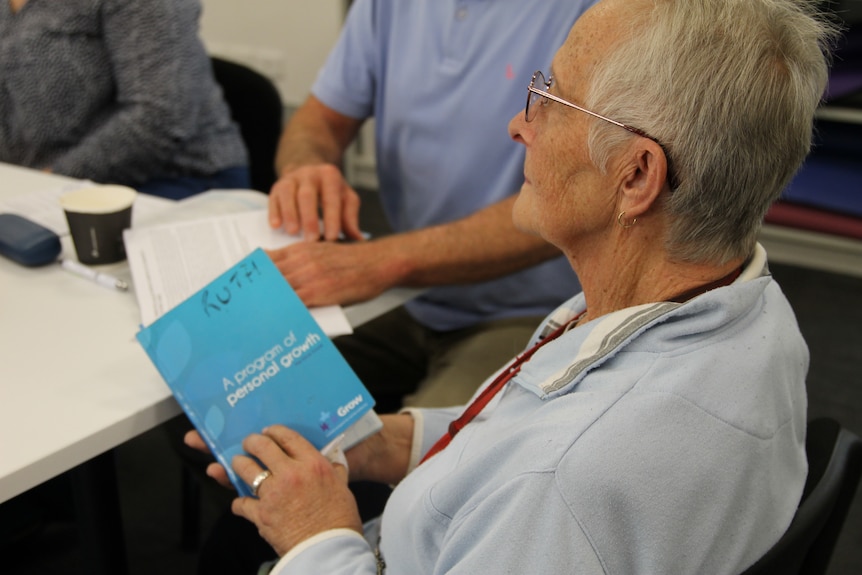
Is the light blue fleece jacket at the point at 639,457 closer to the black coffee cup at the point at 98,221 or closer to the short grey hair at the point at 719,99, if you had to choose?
the short grey hair at the point at 719,99

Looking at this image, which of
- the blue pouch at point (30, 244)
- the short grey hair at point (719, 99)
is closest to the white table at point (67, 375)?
the blue pouch at point (30, 244)

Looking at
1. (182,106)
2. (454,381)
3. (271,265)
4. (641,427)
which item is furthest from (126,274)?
(641,427)

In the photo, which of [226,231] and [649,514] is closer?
[649,514]

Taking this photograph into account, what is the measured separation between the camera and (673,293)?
0.74 m

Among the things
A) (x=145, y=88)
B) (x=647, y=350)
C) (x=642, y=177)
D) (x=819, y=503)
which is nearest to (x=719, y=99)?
(x=642, y=177)

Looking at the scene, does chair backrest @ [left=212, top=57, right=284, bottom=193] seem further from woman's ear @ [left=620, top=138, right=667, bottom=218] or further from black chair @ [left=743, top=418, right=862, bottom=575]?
black chair @ [left=743, top=418, right=862, bottom=575]

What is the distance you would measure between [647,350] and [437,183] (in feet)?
2.83

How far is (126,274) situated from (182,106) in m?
0.69

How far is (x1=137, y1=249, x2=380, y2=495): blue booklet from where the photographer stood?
89cm

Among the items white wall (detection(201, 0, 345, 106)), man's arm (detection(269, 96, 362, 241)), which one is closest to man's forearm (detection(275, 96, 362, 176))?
man's arm (detection(269, 96, 362, 241))

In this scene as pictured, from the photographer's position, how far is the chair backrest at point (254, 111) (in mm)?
1870

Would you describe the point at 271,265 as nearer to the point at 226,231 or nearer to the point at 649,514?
the point at 226,231

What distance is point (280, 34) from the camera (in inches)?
139

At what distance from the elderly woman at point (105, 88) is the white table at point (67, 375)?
0.64m
